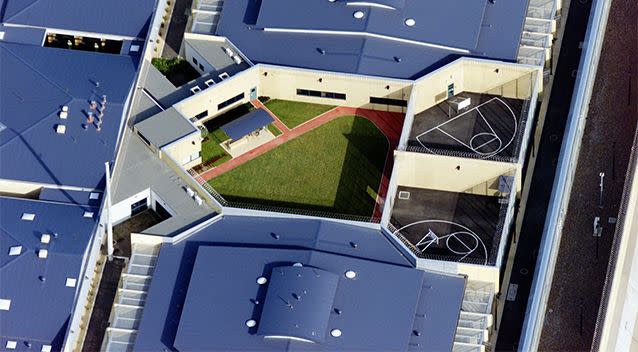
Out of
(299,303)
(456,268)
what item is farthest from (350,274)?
(456,268)

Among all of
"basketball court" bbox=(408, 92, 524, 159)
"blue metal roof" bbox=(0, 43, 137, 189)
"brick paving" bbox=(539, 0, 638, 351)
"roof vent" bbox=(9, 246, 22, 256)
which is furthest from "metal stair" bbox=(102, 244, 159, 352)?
"brick paving" bbox=(539, 0, 638, 351)

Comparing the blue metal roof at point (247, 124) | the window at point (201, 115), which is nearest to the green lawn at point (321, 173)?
the blue metal roof at point (247, 124)

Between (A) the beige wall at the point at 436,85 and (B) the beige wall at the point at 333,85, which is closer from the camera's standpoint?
(B) the beige wall at the point at 333,85

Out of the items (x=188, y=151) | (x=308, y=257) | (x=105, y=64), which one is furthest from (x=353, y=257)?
(x=105, y=64)

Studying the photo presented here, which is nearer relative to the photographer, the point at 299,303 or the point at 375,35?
the point at 299,303

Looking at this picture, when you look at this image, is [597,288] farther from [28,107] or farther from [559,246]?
[28,107]

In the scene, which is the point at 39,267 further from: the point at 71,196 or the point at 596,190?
the point at 596,190

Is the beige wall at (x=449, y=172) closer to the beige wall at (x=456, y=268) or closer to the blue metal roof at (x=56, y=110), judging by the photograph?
the beige wall at (x=456, y=268)
